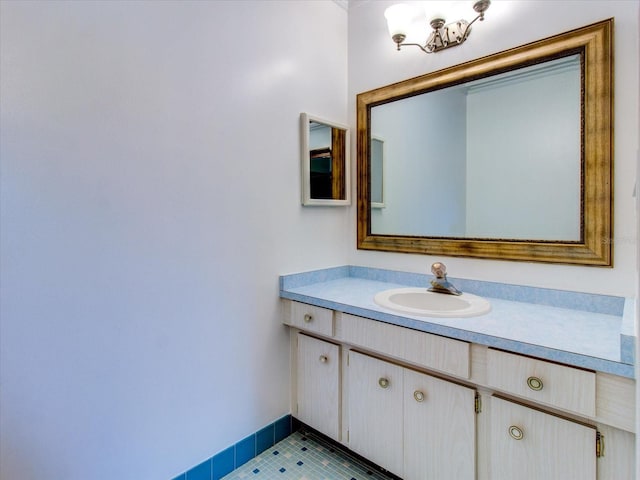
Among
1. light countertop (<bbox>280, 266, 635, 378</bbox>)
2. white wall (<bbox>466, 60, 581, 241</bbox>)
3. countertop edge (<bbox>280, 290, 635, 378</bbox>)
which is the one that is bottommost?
countertop edge (<bbox>280, 290, 635, 378</bbox>)

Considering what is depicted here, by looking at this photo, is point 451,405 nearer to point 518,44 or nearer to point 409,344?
point 409,344

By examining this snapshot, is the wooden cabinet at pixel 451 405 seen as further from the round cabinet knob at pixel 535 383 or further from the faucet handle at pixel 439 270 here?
the faucet handle at pixel 439 270

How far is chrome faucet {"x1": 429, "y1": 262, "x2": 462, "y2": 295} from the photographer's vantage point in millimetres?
1644

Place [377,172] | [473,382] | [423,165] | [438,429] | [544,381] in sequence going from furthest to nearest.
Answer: [377,172]
[423,165]
[438,429]
[473,382]
[544,381]

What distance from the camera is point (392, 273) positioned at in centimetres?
198

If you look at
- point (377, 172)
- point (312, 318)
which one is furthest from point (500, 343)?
point (377, 172)

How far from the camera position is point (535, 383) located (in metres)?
1.06

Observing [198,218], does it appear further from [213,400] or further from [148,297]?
[213,400]

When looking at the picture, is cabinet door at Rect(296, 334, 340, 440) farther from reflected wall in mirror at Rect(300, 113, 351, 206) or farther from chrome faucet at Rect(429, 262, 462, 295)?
reflected wall in mirror at Rect(300, 113, 351, 206)

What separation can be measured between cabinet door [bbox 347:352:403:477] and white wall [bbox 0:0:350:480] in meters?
0.43

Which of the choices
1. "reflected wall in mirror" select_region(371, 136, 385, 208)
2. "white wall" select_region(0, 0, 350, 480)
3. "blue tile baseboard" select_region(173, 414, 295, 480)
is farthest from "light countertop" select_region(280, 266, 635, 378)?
"blue tile baseboard" select_region(173, 414, 295, 480)

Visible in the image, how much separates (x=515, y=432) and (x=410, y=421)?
0.39 meters

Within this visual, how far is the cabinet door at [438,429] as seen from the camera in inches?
49.5

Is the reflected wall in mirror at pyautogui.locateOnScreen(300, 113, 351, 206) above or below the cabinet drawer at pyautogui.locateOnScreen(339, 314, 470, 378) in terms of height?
above
